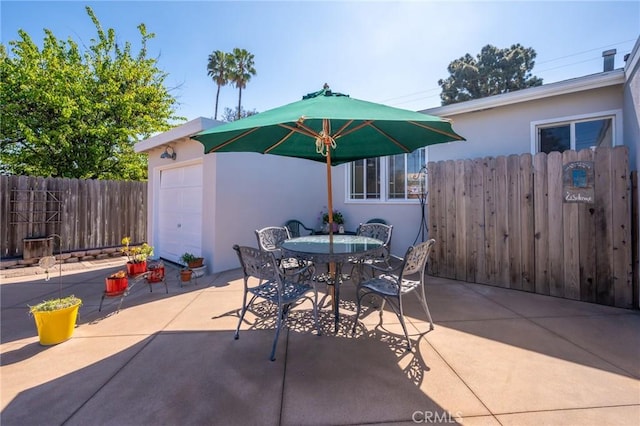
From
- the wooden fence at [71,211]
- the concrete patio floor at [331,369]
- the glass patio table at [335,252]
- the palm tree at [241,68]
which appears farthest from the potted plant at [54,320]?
the palm tree at [241,68]

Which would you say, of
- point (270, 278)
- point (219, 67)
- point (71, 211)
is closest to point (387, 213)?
point (270, 278)

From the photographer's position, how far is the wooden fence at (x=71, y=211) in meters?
6.30

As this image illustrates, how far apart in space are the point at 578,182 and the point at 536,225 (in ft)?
2.51

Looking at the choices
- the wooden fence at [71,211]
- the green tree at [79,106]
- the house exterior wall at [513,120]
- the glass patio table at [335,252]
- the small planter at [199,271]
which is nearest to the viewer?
the glass patio table at [335,252]

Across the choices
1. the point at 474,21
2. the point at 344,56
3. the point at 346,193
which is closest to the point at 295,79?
the point at 344,56

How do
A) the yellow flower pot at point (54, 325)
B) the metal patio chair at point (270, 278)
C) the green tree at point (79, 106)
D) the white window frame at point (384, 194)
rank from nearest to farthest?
1. the metal patio chair at point (270, 278)
2. the yellow flower pot at point (54, 325)
3. the white window frame at point (384, 194)
4. the green tree at point (79, 106)

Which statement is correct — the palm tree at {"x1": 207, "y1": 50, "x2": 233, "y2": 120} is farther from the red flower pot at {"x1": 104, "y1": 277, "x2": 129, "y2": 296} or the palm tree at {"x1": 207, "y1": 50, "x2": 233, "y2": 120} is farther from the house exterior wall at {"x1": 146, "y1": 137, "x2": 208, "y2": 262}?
the red flower pot at {"x1": 104, "y1": 277, "x2": 129, "y2": 296}

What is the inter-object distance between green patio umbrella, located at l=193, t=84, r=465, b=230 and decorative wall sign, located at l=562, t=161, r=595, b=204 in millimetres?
2028

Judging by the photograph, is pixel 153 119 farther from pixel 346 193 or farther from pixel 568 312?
pixel 568 312

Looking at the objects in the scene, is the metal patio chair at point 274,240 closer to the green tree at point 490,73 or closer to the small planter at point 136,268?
the small planter at point 136,268

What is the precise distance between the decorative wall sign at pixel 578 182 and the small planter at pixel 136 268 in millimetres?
6443

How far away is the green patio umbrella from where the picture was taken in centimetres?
222

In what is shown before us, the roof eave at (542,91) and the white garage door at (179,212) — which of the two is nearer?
the roof eave at (542,91)

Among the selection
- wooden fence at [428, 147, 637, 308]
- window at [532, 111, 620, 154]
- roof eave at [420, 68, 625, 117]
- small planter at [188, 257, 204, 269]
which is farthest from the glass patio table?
window at [532, 111, 620, 154]
